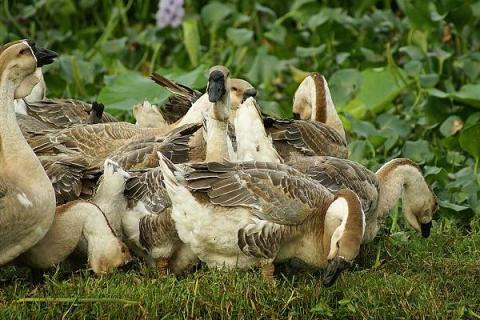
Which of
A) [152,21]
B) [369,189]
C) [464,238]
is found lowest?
[152,21]

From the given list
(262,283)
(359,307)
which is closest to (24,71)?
(262,283)

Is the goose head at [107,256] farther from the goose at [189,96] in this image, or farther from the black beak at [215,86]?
the goose at [189,96]

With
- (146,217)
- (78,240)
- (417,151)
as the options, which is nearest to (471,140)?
(417,151)

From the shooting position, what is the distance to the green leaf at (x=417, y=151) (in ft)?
→ 35.6

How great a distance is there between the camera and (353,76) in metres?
12.1

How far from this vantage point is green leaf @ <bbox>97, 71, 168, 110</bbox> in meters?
11.0

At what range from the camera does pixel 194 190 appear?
7.98 m

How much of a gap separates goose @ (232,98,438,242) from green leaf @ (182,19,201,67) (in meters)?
4.00

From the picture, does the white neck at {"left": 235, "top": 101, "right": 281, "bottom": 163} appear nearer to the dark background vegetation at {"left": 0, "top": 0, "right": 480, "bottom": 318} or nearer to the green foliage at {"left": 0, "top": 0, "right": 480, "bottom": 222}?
the dark background vegetation at {"left": 0, "top": 0, "right": 480, "bottom": 318}

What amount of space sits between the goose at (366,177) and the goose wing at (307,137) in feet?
0.81

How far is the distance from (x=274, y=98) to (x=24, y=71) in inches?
207

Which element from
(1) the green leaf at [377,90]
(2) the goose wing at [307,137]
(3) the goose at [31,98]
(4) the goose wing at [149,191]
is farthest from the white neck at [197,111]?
(1) the green leaf at [377,90]

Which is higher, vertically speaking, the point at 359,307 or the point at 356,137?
the point at 359,307

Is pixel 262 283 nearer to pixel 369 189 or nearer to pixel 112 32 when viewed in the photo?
pixel 369 189
